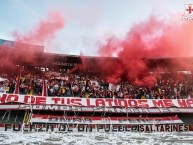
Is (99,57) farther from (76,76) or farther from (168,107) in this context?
(168,107)

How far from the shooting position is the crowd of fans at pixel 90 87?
23812 mm

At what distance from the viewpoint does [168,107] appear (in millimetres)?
22719

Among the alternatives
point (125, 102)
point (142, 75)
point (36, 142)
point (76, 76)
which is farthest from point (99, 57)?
point (36, 142)

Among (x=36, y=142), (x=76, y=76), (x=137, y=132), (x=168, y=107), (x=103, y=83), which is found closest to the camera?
(x=36, y=142)

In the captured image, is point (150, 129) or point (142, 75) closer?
point (150, 129)

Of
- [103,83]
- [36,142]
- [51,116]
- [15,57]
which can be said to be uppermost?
[15,57]

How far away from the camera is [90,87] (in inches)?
1007

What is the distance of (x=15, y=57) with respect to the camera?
27828 mm

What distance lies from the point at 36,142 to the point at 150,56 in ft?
60.1

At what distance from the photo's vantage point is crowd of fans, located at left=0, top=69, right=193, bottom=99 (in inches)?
938

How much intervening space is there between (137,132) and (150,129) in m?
1.11

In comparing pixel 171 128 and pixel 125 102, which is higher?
pixel 125 102

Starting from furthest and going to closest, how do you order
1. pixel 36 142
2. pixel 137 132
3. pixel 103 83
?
1. pixel 103 83
2. pixel 137 132
3. pixel 36 142

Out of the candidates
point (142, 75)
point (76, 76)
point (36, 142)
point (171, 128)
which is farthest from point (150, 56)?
point (36, 142)
